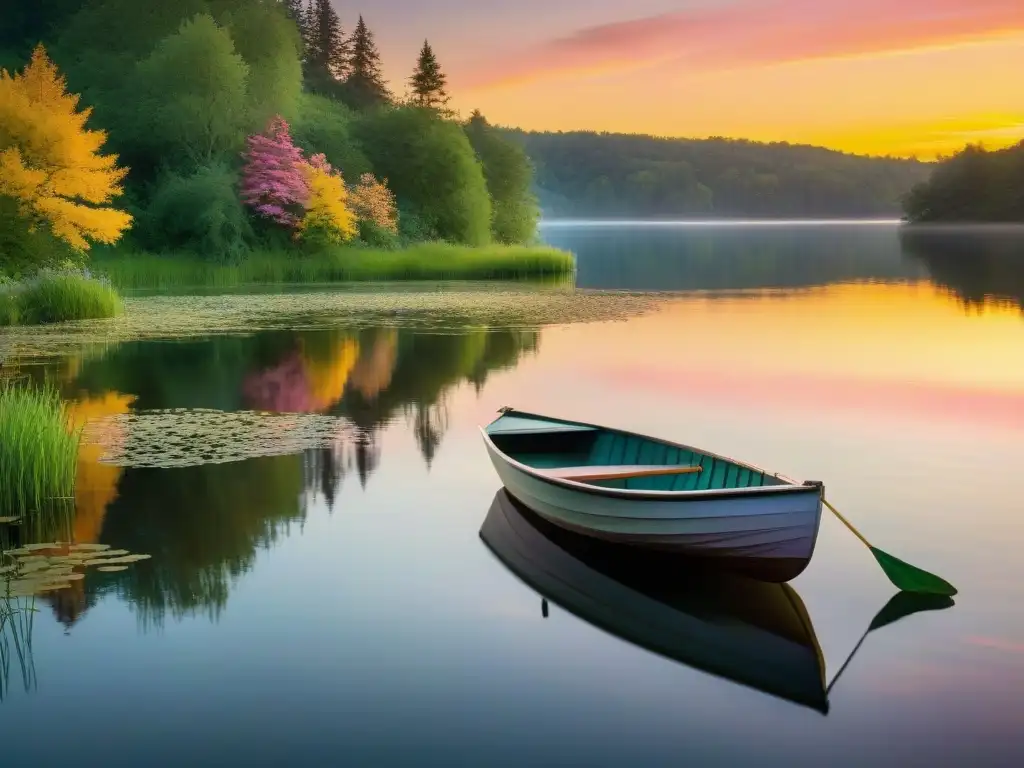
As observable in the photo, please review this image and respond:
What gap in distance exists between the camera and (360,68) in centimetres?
10306

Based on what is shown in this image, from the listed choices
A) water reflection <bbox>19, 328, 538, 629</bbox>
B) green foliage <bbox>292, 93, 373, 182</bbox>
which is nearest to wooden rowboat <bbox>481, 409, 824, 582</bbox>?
water reflection <bbox>19, 328, 538, 629</bbox>

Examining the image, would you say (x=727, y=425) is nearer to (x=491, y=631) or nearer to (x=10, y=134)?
(x=491, y=631)

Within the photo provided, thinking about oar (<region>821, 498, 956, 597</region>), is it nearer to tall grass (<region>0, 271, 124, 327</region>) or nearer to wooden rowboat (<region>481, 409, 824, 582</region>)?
wooden rowboat (<region>481, 409, 824, 582</region>)

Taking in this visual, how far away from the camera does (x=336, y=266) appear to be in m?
57.4

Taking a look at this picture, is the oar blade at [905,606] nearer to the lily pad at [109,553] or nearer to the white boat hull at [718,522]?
the white boat hull at [718,522]

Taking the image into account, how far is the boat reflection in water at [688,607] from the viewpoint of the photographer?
929cm

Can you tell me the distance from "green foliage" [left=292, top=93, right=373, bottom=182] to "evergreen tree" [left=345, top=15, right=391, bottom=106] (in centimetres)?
3515

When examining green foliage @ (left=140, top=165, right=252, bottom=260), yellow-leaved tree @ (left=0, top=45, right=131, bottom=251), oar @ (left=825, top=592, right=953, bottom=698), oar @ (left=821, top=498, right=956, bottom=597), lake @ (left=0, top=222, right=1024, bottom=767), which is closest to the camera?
lake @ (left=0, top=222, right=1024, bottom=767)

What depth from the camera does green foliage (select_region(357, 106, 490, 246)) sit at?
228 feet

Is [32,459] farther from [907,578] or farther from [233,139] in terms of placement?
[233,139]

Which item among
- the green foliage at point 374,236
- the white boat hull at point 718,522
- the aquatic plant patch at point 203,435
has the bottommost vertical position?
the aquatic plant patch at point 203,435

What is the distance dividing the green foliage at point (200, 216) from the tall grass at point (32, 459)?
39.0 meters

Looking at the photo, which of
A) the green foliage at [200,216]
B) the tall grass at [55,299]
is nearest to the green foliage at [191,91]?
the green foliage at [200,216]

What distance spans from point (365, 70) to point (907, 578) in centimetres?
9872
